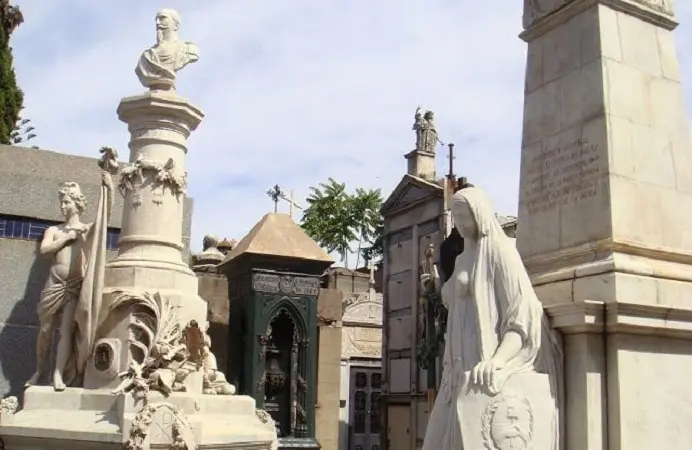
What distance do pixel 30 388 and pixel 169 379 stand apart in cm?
166

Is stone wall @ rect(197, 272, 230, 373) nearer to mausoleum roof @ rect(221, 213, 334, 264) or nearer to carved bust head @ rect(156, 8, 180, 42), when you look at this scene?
mausoleum roof @ rect(221, 213, 334, 264)

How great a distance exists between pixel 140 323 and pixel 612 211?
5238 mm

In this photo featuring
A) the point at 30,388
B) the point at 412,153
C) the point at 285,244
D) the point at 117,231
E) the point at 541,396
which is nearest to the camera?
the point at 541,396

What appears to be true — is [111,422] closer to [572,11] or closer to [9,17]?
[572,11]

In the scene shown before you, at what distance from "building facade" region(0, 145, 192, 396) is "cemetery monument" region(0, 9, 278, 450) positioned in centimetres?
173

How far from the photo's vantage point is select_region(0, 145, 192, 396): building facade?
10.7 metres

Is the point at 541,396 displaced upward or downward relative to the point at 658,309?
downward

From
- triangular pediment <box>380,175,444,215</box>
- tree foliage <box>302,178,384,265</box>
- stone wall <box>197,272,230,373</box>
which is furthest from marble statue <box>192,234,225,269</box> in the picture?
tree foliage <box>302,178,384,265</box>

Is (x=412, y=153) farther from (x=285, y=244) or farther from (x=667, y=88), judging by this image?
(x=667, y=88)

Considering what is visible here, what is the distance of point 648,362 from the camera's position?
4.93m

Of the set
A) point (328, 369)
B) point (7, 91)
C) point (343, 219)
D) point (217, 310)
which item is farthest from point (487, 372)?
point (343, 219)

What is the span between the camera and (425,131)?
27.1 metres

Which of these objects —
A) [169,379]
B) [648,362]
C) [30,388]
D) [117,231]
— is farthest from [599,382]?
[117,231]

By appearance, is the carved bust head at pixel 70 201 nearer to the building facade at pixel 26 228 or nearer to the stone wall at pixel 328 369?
the building facade at pixel 26 228
